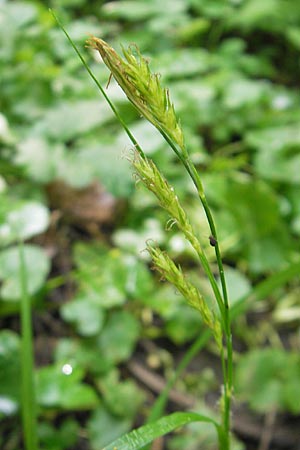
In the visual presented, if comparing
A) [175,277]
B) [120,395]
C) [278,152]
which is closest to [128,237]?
[120,395]

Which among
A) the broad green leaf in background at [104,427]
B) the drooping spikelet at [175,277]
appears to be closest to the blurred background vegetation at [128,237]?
the broad green leaf in background at [104,427]

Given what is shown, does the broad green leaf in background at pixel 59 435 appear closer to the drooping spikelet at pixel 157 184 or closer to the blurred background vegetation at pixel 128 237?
the blurred background vegetation at pixel 128 237

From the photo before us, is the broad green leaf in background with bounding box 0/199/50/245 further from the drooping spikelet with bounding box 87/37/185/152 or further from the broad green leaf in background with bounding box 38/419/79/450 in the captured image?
the drooping spikelet with bounding box 87/37/185/152

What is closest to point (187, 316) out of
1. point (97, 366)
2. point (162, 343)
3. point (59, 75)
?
point (162, 343)

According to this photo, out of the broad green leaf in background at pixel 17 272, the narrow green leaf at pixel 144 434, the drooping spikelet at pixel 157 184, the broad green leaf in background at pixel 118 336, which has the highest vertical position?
Result: the broad green leaf in background at pixel 17 272

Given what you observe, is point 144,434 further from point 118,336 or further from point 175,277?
point 118,336

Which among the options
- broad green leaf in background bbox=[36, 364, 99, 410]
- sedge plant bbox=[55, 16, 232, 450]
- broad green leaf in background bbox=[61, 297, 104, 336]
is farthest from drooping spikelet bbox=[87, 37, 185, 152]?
broad green leaf in background bbox=[61, 297, 104, 336]

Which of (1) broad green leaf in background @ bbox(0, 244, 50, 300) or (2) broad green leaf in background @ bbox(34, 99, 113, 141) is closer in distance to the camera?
(1) broad green leaf in background @ bbox(0, 244, 50, 300)

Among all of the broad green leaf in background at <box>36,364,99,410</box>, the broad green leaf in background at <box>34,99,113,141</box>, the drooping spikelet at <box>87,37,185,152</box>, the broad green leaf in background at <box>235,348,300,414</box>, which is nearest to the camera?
the drooping spikelet at <box>87,37,185,152</box>
